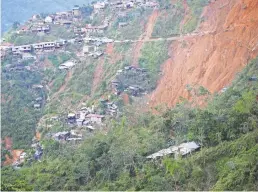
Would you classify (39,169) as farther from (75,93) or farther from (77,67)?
(77,67)

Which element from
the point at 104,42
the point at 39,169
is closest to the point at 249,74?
the point at 39,169

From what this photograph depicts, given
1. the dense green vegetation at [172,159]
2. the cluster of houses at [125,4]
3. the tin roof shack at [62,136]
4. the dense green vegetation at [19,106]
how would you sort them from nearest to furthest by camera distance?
1. the dense green vegetation at [172,159]
2. the tin roof shack at [62,136]
3. the dense green vegetation at [19,106]
4. the cluster of houses at [125,4]

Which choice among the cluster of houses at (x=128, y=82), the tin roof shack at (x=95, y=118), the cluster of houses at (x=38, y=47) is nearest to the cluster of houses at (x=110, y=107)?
the tin roof shack at (x=95, y=118)

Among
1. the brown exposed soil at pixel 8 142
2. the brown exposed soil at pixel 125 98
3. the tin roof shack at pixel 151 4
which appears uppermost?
the tin roof shack at pixel 151 4

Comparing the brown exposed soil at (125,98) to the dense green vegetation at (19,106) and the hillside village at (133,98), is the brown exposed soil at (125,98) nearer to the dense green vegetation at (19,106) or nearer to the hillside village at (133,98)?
the hillside village at (133,98)

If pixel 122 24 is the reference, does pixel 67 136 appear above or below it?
below

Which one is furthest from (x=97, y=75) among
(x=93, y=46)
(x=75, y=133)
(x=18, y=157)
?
(x=18, y=157)

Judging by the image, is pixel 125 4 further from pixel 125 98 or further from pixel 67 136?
Result: pixel 67 136
